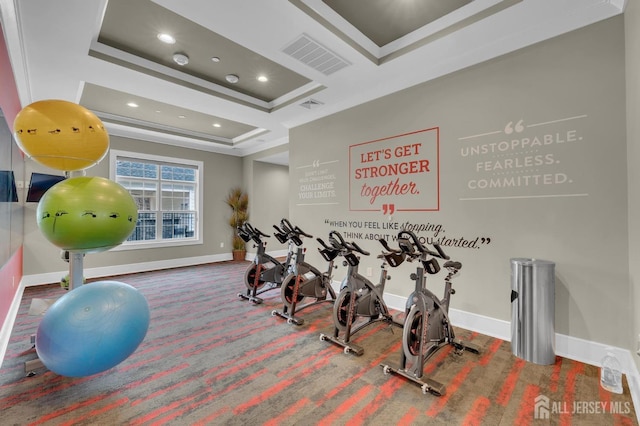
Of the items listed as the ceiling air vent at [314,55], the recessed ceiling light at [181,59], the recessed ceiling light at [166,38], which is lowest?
the ceiling air vent at [314,55]

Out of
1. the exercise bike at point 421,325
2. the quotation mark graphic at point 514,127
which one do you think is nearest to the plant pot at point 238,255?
the exercise bike at point 421,325

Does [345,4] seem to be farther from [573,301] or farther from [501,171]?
[573,301]

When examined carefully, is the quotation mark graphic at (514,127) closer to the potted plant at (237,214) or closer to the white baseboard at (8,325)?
the white baseboard at (8,325)

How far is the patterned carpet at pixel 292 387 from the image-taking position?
1.83m

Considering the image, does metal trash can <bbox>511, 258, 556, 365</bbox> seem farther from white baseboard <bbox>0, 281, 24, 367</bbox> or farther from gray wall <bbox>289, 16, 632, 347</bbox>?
white baseboard <bbox>0, 281, 24, 367</bbox>

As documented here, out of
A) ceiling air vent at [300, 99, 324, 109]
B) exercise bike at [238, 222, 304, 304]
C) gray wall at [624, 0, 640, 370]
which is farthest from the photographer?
ceiling air vent at [300, 99, 324, 109]

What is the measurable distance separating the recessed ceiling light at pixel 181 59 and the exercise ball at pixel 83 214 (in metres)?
2.14

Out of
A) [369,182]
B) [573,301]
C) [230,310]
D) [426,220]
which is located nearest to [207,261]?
[230,310]

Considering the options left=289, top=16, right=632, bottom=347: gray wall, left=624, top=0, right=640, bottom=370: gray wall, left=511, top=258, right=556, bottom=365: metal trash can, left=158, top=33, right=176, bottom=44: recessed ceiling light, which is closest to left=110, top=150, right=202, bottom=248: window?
left=158, top=33, right=176, bottom=44: recessed ceiling light

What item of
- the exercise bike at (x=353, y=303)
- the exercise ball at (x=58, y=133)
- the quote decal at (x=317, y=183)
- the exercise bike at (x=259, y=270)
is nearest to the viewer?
the exercise ball at (x=58, y=133)

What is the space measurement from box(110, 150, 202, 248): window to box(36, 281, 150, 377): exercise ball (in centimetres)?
472

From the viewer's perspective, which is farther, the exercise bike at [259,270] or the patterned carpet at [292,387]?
the exercise bike at [259,270]

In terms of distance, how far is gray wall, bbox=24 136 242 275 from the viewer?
16.7 ft

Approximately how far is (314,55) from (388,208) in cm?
212
